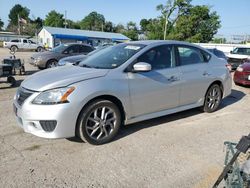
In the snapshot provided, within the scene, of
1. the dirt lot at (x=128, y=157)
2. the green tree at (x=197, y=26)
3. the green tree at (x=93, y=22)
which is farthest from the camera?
the green tree at (x=93, y=22)

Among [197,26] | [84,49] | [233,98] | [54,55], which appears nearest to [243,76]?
[233,98]

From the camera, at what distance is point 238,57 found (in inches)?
626

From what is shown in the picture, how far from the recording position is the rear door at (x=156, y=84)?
4.38 m

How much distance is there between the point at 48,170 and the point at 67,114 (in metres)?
0.78

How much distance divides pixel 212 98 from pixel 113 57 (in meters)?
2.58

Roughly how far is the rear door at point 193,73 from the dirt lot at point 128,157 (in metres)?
0.54

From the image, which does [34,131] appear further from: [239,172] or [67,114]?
[239,172]

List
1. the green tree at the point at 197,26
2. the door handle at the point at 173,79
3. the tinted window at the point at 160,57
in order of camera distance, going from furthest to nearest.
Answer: the green tree at the point at 197,26
the door handle at the point at 173,79
the tinted window at the point at 160,57

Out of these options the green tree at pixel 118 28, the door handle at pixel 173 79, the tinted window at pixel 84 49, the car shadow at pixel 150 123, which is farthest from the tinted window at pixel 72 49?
the green tree at pixel 118 28

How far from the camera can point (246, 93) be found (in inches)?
335

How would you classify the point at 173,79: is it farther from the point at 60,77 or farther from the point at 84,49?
the point at 84,49

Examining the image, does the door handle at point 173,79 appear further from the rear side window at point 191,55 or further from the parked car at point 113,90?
the rear side window at point 191,55

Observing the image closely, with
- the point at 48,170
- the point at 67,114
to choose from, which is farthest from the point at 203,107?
the point at 48,170

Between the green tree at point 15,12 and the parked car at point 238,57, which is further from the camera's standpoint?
the green tree at point 15,12
